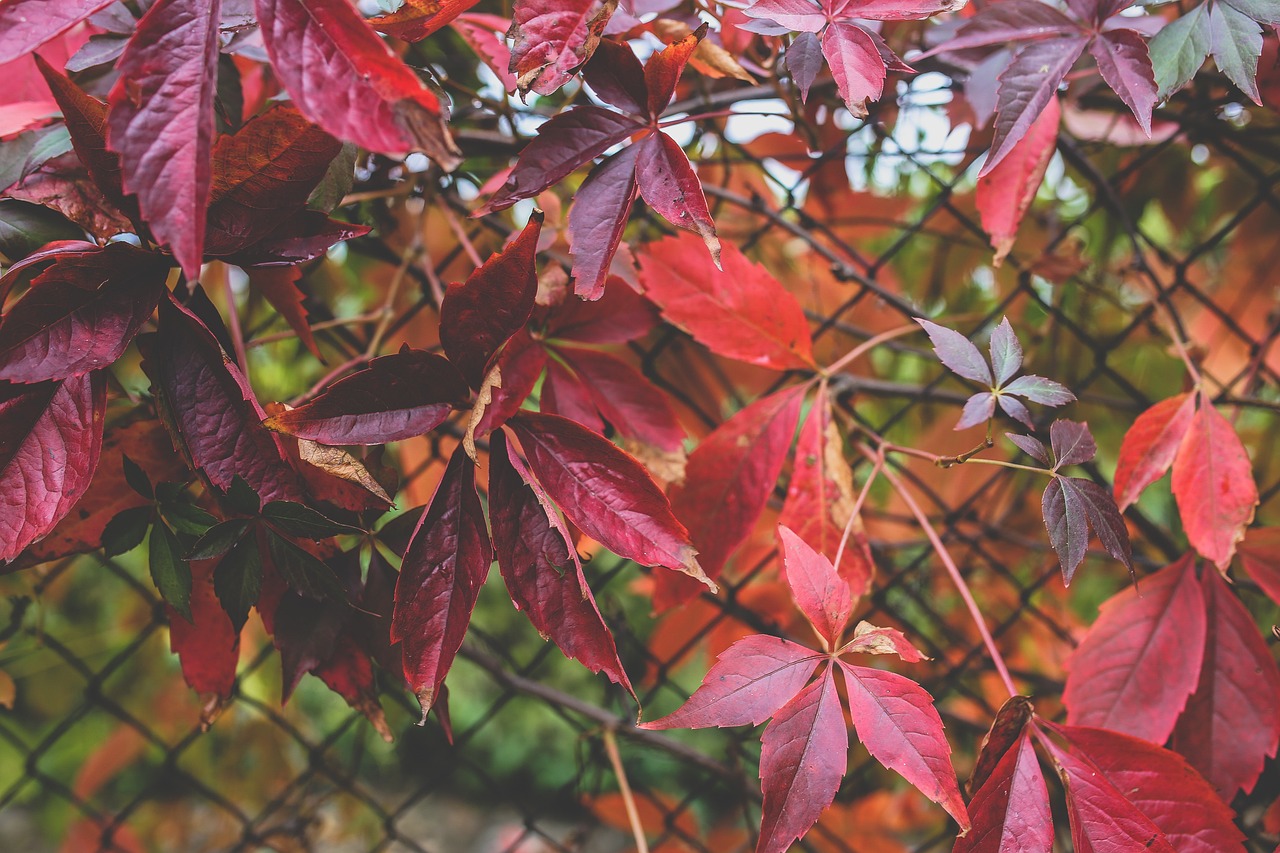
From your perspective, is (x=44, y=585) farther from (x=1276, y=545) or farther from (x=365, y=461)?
(x=1276, y=545)

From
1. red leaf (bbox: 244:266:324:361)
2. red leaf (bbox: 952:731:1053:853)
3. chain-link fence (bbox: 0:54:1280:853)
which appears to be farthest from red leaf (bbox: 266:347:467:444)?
red leaf (bbox: 952:731:1053:853)

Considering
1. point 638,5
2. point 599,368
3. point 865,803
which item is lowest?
point 865,803

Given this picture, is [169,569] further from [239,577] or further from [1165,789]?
[1165,789]

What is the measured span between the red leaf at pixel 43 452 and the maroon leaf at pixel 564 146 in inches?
9.0

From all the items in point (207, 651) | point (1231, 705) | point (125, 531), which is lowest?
point (1231, 705)

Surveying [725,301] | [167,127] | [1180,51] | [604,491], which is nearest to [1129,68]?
[1180,51]

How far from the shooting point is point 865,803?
1.20 meters

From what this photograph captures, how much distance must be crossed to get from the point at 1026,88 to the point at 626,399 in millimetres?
308

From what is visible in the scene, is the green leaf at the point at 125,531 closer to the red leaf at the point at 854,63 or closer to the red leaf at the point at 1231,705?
the red leaf at the point at 854,63

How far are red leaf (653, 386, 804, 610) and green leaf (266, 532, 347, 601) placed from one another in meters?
0.22

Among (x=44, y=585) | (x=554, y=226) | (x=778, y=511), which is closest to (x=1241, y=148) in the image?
(x=778, y=511)

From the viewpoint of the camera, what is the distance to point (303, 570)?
0.44 meters

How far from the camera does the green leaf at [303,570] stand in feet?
1.40

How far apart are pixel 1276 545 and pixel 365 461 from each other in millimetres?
637
